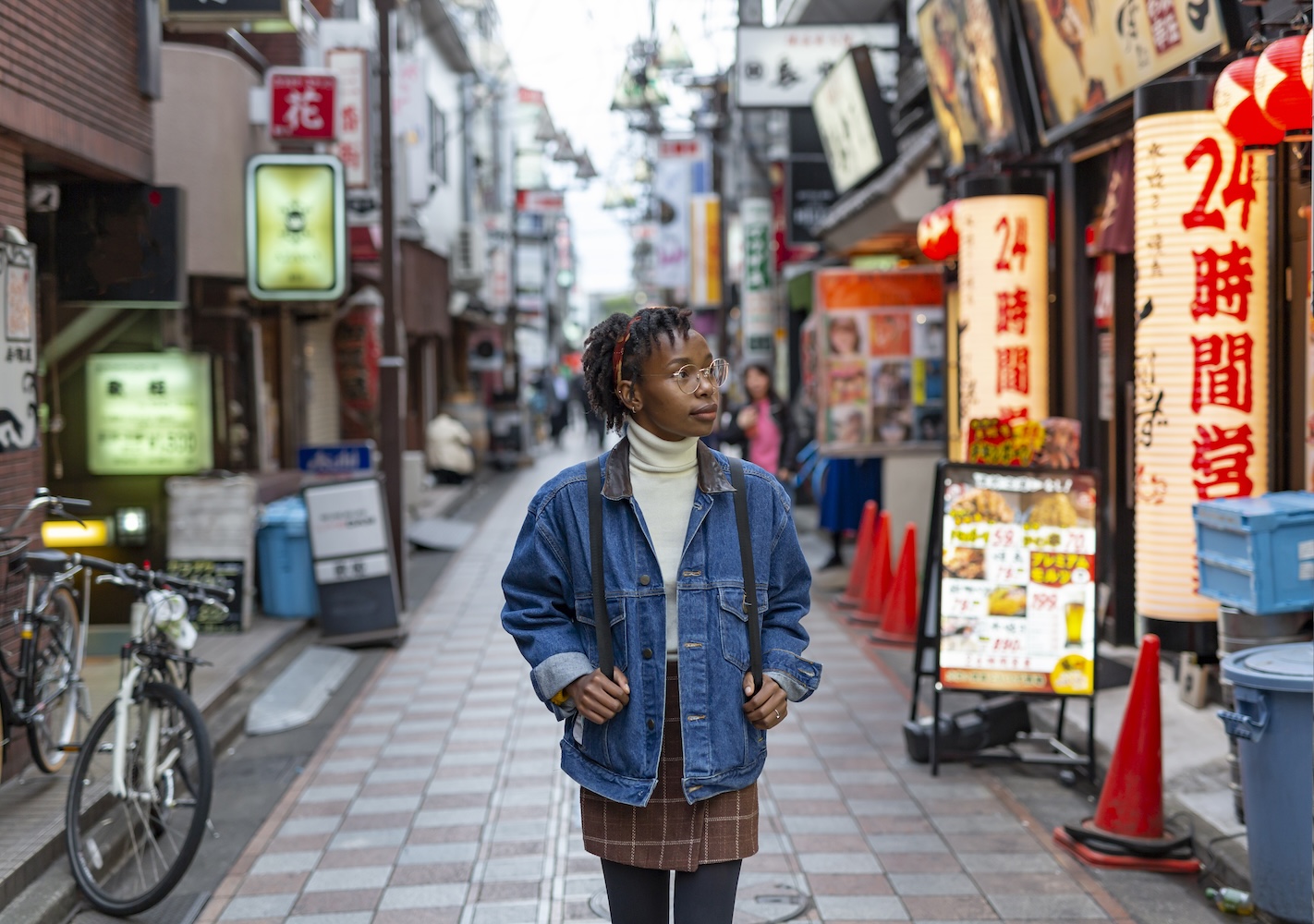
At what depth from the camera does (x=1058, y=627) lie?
23.5 feet

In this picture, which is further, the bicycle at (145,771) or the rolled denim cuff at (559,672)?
the bicycle at (145,771)

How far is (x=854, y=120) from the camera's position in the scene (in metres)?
16.2

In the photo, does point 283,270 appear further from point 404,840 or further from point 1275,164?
point 1275,164

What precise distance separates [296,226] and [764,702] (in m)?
9.96

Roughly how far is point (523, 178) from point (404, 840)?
43148mm

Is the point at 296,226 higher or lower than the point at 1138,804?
higher

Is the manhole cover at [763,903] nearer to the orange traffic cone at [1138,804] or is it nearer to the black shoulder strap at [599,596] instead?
the orange traffic cone at [1138,804]

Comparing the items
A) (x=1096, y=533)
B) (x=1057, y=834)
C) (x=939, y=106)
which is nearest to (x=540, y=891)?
(x=1057, y=834)

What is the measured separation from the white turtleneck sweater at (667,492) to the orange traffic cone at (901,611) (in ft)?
24.7

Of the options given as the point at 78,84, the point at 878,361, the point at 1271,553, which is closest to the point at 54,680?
the point at 78,84

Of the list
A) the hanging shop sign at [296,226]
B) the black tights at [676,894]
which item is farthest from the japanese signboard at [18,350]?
the hanging shop sign at [296,226]

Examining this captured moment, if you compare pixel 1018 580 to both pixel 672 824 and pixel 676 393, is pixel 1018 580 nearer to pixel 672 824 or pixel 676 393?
pixel 672 824

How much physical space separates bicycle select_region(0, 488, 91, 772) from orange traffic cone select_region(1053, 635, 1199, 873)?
182 inches

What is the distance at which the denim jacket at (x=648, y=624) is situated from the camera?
3318 mm
